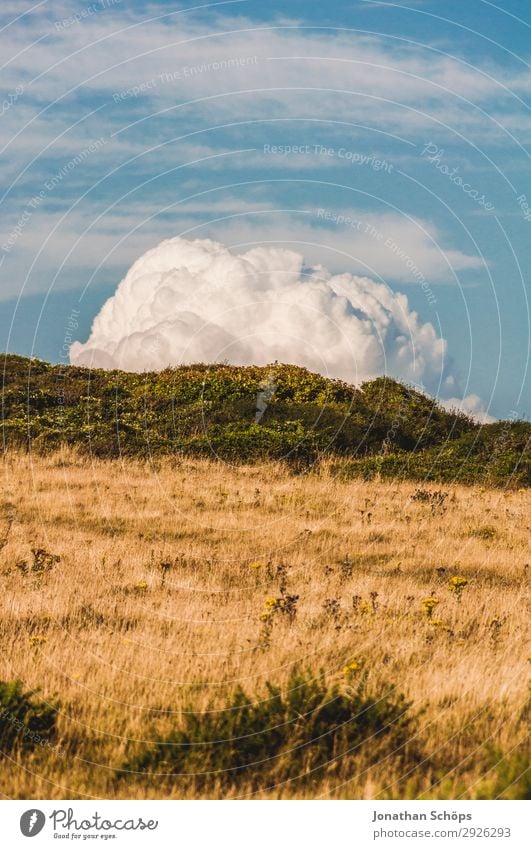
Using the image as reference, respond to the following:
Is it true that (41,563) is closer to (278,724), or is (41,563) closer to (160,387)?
(278,724)

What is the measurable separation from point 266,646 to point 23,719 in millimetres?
2698

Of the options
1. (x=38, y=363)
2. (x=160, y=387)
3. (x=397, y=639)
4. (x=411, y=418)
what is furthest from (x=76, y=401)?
(x=397, y=639)

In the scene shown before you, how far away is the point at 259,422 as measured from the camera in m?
29.9

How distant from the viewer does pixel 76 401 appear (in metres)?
33.0

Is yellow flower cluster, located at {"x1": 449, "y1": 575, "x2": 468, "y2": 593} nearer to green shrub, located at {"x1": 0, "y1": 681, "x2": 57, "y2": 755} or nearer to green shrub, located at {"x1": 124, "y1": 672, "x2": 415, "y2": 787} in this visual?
green shrub, located at {"x1": 124, "y1": 672, "x2": 415, "y2": 787}

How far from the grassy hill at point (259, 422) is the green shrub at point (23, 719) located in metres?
16.5

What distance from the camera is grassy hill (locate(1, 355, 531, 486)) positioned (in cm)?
2548

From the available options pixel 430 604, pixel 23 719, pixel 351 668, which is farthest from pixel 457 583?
pixel 23 719

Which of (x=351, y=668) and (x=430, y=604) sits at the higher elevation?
(x=430, y=604)

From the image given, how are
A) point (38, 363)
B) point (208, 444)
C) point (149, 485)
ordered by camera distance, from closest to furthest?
1. point (149, 485)
2. point (208, 444)
3. point (38, 363)

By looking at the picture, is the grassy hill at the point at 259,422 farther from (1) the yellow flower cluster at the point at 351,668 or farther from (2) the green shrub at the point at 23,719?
(2) the green shrub at the point at 23,719

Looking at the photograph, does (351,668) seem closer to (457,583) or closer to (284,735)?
(284,735)

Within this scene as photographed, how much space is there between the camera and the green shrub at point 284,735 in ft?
22.3
